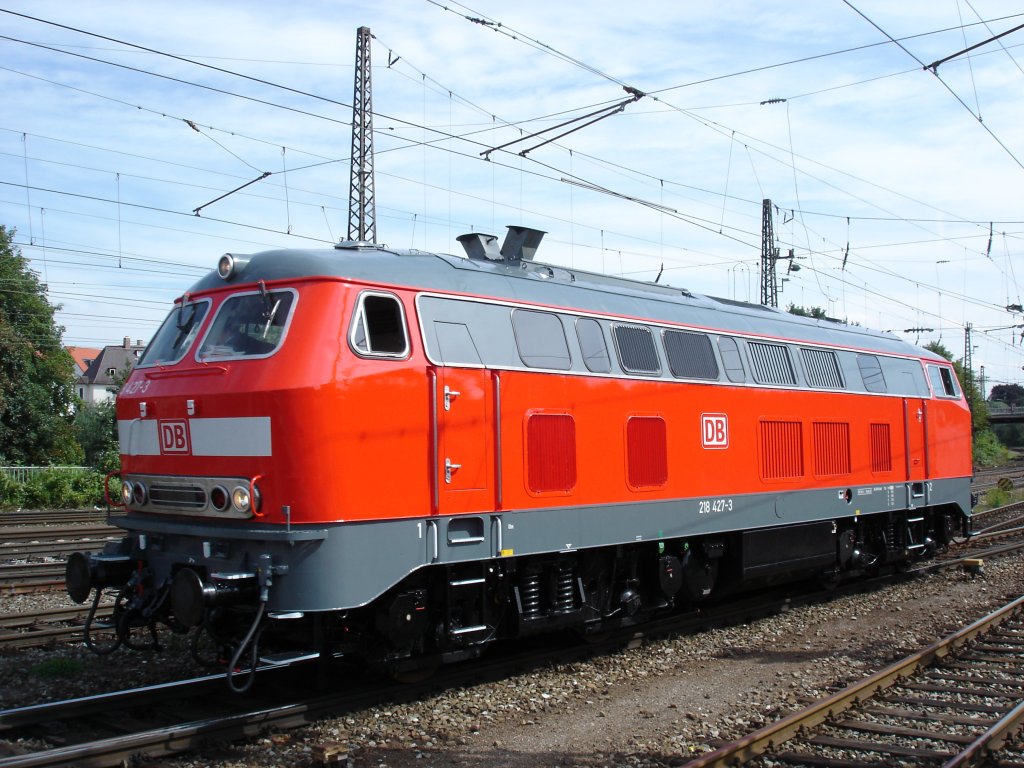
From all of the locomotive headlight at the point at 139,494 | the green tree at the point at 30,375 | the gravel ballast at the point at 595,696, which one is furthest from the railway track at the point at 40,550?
the green tree at the point at 30,375

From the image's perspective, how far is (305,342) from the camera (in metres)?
7.51

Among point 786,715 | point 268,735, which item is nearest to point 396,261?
point 268,735

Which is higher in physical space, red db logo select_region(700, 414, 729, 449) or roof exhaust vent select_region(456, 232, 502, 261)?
roof exhaust vent select_region(456, 232, 502, 261)

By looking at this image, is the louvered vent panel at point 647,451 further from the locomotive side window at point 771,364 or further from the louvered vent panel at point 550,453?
the locomotive side window at point 771,364

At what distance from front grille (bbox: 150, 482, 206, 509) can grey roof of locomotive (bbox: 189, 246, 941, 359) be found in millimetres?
1830

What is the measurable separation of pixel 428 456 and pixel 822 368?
7.76 metres

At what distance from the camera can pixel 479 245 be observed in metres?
10.2

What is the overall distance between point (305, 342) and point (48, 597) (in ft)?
26.8

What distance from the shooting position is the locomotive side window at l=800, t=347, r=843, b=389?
13.4m

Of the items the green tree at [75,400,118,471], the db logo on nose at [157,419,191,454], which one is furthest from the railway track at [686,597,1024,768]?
the green tree at [75,400,118,471]

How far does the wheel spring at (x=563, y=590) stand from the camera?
30.8ft

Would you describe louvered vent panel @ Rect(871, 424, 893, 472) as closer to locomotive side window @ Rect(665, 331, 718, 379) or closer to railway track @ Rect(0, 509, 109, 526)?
locomotive side window @ Rect(665, 331, 718, 379)

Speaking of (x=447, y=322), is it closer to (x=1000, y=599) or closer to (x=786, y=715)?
(x=786, y=715)

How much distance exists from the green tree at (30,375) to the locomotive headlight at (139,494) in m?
36.0
